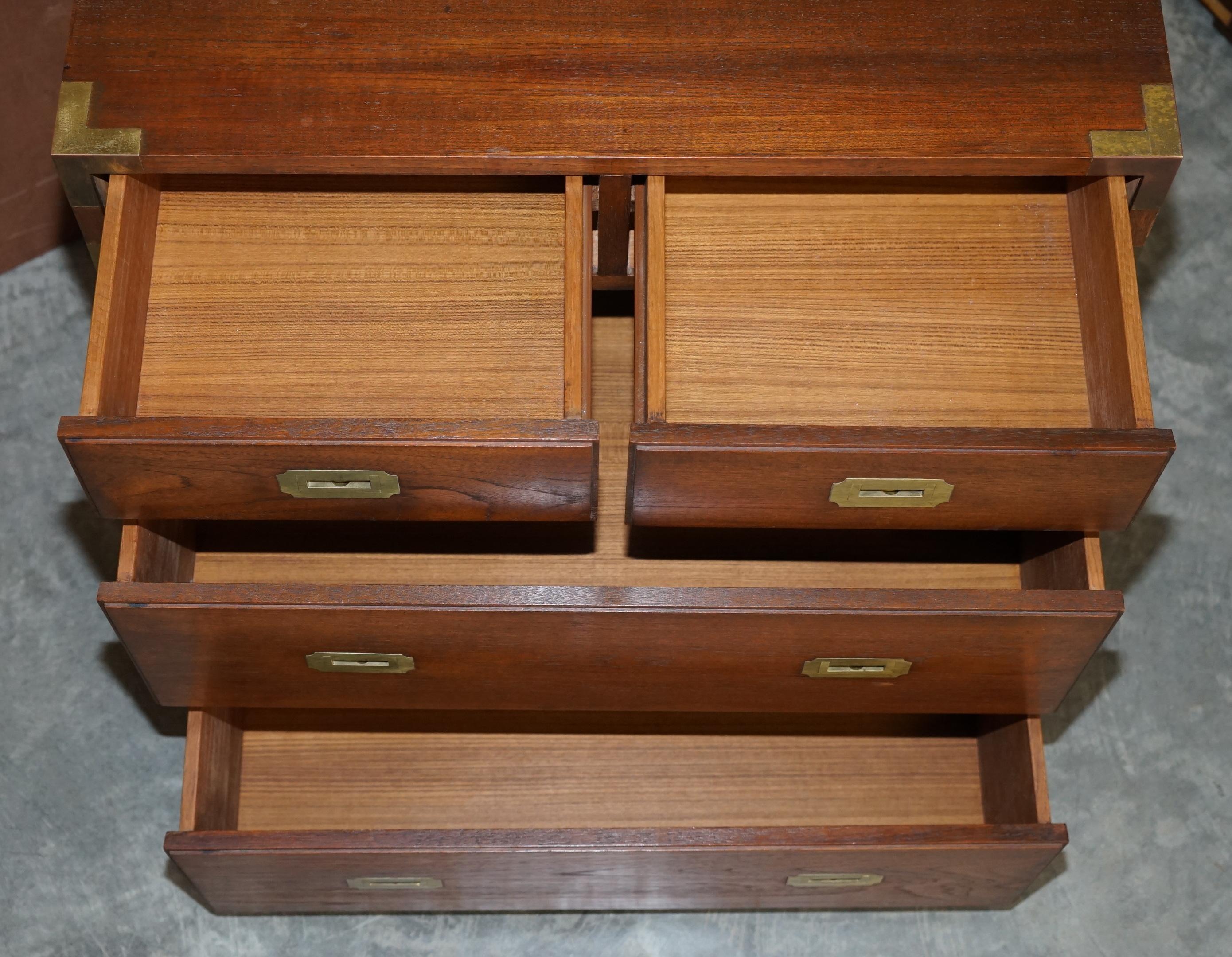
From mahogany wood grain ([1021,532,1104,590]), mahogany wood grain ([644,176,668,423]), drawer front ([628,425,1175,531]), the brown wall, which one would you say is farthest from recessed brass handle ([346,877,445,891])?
the brown wall

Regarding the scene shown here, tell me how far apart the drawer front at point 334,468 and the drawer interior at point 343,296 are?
5cm

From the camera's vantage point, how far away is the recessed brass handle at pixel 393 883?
143 centimetres

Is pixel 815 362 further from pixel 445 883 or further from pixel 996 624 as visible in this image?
pixel 445 883

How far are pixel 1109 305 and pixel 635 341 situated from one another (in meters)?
0.42

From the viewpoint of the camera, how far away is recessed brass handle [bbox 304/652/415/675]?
1331 mm

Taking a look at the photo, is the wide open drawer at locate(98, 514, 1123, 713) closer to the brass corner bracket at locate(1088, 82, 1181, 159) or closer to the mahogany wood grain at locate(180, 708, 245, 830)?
the mahogany wood grain at locate(180, 708, 245, 830)

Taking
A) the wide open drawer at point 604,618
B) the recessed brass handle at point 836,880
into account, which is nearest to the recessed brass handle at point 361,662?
the wide open drawer at point 604,618

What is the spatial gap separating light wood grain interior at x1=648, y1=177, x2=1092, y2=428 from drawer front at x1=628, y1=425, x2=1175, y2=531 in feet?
0.22

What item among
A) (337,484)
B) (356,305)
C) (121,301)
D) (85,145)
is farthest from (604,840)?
(85,145)

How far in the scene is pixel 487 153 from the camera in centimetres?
127

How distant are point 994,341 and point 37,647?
1149mm

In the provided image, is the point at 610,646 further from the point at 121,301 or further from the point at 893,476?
the point at 121,301

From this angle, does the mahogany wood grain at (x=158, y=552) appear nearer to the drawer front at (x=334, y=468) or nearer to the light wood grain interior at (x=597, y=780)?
the drawer front at (x=334, y=468)

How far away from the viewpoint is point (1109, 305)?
127 cm
